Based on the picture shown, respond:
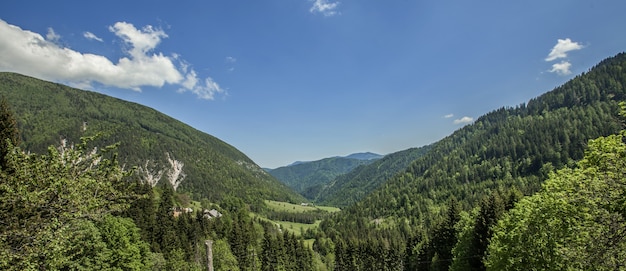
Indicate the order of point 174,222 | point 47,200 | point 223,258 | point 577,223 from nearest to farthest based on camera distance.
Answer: point 47,200
point 577,223
point 174,222
point 223,258

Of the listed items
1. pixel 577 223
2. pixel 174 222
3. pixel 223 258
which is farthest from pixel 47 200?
pixel 223 258

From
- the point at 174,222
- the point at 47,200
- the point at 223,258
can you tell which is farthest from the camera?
the point at 223,258

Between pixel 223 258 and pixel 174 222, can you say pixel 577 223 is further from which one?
pixel 174 222

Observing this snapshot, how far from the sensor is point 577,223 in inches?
659

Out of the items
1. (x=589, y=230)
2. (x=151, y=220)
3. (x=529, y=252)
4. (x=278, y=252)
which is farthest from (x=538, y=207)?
(x=278, y=252)

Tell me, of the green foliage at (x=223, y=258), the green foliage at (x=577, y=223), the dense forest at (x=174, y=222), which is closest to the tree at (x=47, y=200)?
the dense forest at (x=174, y=222)

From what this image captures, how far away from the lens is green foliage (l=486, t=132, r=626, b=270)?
43.5 ft

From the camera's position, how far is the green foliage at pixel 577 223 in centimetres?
1325

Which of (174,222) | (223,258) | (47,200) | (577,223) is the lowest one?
(223,258)

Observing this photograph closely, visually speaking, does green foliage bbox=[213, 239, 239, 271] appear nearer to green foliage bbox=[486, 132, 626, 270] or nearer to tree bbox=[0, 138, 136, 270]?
green foliage bbox=[486, 132, 626, 270]

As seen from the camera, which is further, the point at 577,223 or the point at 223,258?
the point at 223,258

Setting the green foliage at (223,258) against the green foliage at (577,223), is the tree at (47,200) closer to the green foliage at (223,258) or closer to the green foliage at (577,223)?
the green foliage at (577,223)

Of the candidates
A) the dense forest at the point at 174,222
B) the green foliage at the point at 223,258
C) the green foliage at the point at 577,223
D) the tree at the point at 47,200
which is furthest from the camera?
the green foliage at the point at 223,258

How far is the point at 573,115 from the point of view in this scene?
653ft
